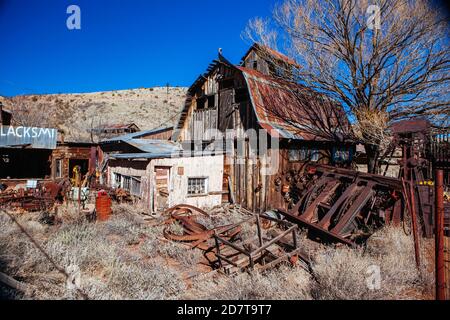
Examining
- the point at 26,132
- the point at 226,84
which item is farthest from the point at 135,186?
the point at 26,132

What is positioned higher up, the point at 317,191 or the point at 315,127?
the point at 315,127

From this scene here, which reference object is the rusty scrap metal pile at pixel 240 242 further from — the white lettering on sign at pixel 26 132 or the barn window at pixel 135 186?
the white lettering on sign at pixel 26 132

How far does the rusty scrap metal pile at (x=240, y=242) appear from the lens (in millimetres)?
5688

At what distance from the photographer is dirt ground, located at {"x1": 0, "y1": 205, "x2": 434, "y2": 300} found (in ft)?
14.7

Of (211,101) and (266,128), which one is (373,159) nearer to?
(266,128)

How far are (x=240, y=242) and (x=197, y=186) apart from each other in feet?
17.7

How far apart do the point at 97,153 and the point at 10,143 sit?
17.7 ft

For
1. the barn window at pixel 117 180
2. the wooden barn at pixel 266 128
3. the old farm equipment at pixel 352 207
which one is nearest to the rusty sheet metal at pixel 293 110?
the wooden barn at pixel 266 128

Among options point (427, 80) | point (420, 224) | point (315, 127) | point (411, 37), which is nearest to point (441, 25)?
point (411, 37)

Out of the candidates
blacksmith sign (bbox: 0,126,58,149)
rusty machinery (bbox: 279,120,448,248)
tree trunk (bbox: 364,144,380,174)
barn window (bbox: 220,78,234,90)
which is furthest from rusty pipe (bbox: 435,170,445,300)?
blacksmith sign (bbox: 0,126,58,149)

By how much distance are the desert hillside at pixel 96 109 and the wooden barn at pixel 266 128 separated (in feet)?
77.1

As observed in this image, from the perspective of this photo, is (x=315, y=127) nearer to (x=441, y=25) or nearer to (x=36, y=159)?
(x=441, y=25)

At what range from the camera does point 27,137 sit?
19.2 meters
